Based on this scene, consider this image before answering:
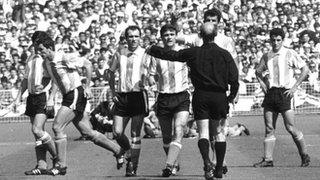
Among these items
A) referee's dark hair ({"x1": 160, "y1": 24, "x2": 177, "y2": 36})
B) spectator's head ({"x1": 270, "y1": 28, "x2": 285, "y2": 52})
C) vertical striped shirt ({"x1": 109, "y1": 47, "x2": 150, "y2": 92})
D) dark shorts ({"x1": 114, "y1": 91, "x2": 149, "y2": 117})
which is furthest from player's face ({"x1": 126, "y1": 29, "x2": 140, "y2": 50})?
spectator's head ({"x1": 270, "y1": 28, "x2": 285, "y2": 52})

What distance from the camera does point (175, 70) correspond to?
14.9 m

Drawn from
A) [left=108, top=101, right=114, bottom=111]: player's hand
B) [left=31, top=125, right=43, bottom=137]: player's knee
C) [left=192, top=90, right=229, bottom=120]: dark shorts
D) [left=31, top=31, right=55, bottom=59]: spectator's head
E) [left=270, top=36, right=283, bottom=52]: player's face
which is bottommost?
[left=108, top=101, right=114, bottom=111]: player's hand

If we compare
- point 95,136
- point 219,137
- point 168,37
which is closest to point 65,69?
point 95,136

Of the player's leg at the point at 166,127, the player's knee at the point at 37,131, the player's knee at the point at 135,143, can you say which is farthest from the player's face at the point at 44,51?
the player's leg at the point at 166,127

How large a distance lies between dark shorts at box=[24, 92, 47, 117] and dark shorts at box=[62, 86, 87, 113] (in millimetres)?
552

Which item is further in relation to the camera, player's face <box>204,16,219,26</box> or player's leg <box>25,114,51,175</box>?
player's leg <box>25,114,51,175</box>

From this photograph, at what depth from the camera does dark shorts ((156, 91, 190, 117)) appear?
48.1 ft

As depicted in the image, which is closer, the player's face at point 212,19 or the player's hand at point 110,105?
the player's face at point 212,19

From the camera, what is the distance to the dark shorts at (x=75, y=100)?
14.9 m

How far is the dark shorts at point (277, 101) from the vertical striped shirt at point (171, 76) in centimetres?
176

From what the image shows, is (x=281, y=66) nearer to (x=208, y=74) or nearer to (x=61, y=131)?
(x=208, y=74)

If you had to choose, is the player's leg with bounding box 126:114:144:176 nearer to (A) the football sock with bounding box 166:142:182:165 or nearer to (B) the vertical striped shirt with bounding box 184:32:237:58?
(A) the football sock with bounding box 166:142:182:165

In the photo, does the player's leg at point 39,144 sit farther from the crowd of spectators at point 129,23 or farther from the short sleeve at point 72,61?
the crowd of spectators at point 129,23

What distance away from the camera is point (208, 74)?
1325cm
